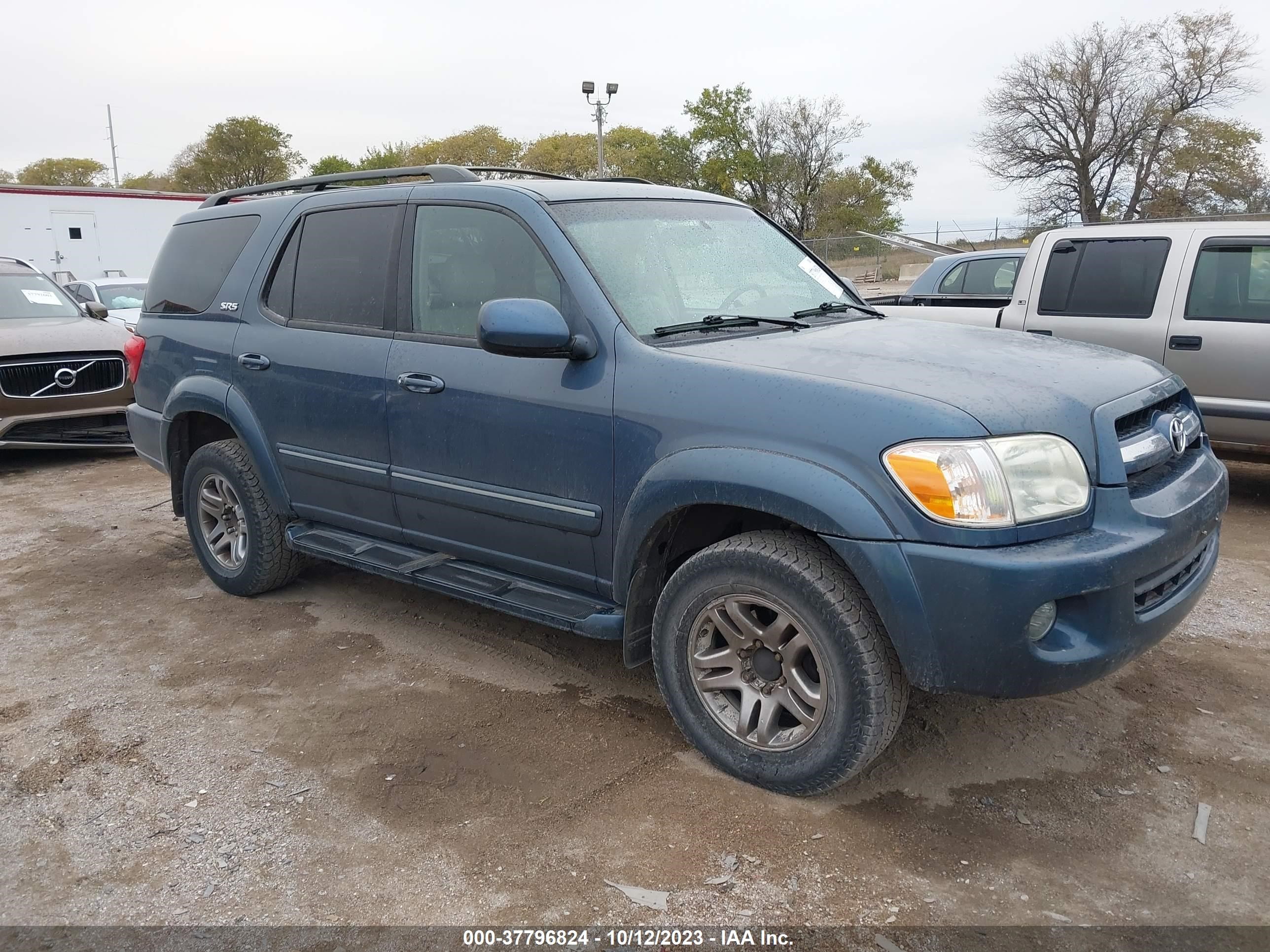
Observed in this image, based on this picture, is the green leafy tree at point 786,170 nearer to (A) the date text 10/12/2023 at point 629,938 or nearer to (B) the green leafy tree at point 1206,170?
(B) the green leafy tree at point 1206,170

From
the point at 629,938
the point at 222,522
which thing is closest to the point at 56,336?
the point at 222,522

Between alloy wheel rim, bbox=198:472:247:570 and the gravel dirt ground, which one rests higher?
alloy wheel rim, bbox=198:472:247:570

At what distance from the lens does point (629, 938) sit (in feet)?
8.05

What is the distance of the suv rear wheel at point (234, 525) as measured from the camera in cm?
470

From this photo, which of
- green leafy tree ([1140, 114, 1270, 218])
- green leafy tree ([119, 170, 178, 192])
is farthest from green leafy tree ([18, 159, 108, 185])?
green leafy tree ([1140, 114, 1270, 218])

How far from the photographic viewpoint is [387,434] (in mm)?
3938

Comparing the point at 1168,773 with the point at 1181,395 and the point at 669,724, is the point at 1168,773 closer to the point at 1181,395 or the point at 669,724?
the point at 1181,395

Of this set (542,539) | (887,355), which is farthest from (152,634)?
(887,355)

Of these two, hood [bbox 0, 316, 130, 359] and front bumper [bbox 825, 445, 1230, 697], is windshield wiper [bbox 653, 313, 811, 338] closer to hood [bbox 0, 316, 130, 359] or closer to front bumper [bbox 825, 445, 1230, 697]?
front bumper [bbox 825, 445, 1230, 697]

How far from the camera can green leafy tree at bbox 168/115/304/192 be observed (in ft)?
221

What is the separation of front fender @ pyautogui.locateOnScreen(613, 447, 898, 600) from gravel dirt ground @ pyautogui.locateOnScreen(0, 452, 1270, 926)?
0.85 metres

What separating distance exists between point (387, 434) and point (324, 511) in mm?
704

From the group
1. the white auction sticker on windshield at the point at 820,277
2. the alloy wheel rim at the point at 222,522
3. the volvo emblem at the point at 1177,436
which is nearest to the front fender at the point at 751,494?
the volvo emblem at the point at 1177,436

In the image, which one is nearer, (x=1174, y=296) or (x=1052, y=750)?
(x=1052, y=750)
